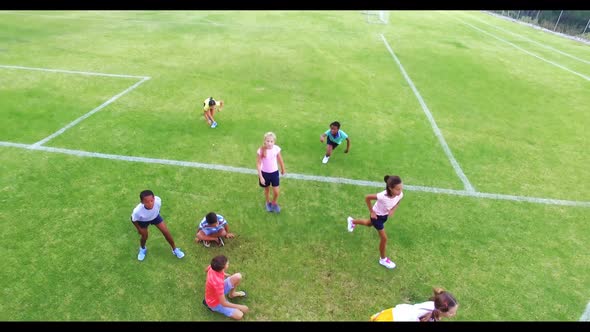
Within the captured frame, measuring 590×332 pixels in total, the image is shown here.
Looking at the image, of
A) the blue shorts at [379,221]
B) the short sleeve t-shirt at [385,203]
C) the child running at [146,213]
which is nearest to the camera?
the child running at [146,213]

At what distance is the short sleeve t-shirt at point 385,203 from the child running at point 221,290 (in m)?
2.30

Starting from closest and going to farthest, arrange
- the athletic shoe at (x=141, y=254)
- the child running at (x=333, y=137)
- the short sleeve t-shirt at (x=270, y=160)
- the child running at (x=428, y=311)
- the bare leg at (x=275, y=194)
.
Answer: the child running at (x=428, y=311), the athletic shoe at (x=141, y=254), the short sleeve t-shirt at (x=270, y=160), the bare leg at (x=275, y=194), the child running at (x=333, y=137)

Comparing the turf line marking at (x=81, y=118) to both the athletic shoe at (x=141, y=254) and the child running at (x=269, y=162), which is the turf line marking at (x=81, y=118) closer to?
the athletic shoe at (x=141, y=254)

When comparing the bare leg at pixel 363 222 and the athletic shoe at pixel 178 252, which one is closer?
the athletic shoe at pixel 178 252

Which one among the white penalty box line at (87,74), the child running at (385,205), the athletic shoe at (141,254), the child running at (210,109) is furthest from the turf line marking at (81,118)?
the child running at (385,205)

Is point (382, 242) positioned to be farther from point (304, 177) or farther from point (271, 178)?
point (304, 177)

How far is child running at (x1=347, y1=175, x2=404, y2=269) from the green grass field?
273 mm

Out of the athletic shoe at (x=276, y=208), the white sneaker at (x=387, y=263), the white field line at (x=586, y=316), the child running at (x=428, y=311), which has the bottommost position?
the white field line at (x=586, y=316)

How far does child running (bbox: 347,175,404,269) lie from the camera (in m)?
4.90

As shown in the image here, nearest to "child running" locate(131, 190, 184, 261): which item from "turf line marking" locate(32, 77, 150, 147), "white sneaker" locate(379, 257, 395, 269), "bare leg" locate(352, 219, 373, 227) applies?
"bare leg" locate(352, 219, 373, 227)

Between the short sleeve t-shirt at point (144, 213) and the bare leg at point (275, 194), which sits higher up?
the short sleeve t-shirt at point (144, 213)

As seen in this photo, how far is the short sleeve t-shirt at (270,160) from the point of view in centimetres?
598

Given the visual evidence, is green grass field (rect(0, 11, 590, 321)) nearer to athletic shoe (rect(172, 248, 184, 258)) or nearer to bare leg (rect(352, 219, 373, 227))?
athletic shoe (rect(172, 248, 184, 258))

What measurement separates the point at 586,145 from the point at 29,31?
24.7 metres
